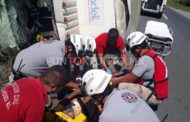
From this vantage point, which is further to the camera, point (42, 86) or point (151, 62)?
point (151, 62)

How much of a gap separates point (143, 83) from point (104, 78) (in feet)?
6.06

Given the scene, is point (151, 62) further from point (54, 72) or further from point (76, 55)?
point (54, 72)

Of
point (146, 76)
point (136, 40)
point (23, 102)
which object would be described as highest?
point (23, 102)

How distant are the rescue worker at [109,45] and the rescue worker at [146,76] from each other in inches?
76.5

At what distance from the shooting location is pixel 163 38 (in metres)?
8.28

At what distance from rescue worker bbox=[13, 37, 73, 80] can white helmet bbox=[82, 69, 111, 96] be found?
1.46 meters

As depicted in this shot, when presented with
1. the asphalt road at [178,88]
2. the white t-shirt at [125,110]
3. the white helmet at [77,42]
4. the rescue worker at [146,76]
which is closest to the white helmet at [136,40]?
the rescue worker at [146,76]

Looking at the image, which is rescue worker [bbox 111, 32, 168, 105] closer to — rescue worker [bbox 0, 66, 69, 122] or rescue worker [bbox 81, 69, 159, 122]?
rescue worker [bbox 81, 69, 159, 122]

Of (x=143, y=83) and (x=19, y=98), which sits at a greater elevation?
(x=19, y=98)

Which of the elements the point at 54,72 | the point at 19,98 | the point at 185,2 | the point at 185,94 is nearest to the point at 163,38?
the point at 185,94

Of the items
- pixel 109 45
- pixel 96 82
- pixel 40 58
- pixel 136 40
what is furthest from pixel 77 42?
pixel 96 82

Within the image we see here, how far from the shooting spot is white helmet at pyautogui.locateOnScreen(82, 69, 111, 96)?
4.15 meters

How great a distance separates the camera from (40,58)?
5918 mm

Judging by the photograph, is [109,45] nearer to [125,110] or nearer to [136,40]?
[136,40]
